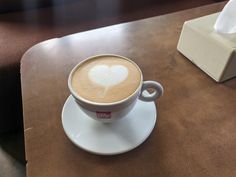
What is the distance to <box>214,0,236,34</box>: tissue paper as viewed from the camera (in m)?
0.55

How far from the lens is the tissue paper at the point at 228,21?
0.55 meters

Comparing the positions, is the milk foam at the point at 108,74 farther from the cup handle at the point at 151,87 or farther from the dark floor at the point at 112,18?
the dark floor at the point at 112,18

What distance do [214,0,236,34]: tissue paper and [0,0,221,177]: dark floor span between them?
2.06 ft

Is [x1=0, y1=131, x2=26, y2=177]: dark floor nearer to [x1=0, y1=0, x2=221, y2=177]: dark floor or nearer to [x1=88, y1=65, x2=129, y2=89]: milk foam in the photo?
[x1=0, y1=0, x2=221, y2=177]: dark floor

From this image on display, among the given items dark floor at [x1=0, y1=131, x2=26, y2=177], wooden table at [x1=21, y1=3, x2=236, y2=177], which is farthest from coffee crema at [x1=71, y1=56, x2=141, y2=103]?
dark floor at [x1=0, y1=131, x2=26, y2=177]

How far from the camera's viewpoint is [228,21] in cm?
56

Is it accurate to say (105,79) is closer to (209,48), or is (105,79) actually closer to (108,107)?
(108,107)

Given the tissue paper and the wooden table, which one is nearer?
the wooden table

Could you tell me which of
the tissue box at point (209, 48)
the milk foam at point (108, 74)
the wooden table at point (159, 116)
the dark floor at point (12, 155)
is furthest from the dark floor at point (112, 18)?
the milk foam at point (108, 74)

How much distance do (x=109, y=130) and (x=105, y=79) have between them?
0.32ft

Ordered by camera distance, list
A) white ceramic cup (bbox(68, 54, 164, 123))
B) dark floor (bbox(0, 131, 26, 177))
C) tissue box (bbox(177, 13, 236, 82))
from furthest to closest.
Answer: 1. dark floor (bbox(0, 131, 26, 177))
2. tissue box (bbox(177, 13, 236, 82))
3. white ceramic cup (bbox(68, 54, 164, 123))

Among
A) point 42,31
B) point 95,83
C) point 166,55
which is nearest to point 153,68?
point 166,55

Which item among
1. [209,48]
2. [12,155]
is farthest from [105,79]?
[12,155]

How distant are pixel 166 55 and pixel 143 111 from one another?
8.7 inches
